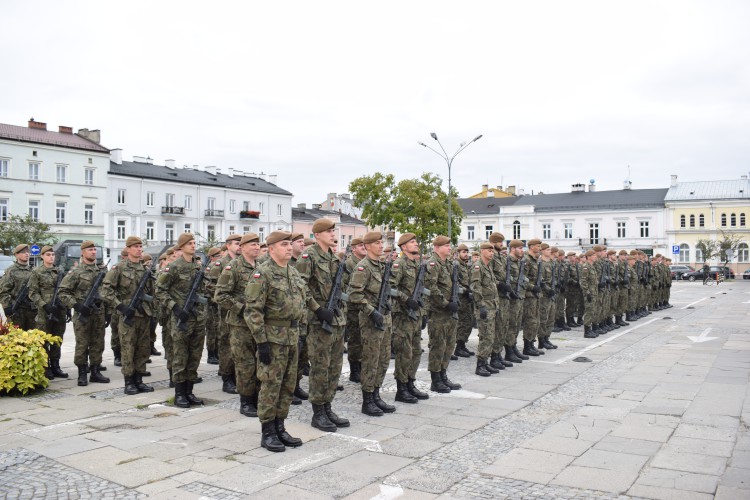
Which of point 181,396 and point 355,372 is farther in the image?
point 355,372

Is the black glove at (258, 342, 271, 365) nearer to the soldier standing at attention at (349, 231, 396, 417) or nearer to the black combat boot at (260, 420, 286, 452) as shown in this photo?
the black combat boot at (260, 420, 286, 452)

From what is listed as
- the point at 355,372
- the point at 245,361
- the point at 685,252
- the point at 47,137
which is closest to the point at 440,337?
the point at 355,372

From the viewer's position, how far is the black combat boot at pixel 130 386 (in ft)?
27.8

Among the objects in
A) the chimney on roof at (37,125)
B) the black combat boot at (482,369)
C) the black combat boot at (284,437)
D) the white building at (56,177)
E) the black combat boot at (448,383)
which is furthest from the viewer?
the chimney on roof at (37,125)

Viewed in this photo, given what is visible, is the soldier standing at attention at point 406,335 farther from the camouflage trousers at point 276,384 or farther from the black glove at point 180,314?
the black glove at point 180,314

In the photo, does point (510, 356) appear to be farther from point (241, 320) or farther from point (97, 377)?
point (97, 377)

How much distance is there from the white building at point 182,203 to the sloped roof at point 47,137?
261cm

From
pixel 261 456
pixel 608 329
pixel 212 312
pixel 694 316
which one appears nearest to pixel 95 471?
pixel 261 456

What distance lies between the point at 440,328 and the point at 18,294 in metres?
6.68

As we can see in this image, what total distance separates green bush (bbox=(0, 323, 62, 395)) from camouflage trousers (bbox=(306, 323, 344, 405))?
413cm

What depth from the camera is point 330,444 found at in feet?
20.2

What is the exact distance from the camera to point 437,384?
8.54 meters

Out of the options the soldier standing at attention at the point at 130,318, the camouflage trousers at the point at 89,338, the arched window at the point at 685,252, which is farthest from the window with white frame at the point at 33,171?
the arched window at the point at 685,252

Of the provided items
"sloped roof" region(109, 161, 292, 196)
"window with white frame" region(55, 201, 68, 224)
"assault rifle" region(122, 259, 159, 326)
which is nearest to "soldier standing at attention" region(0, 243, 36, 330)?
"assault rifle" region(122, 259, 159, 326)
